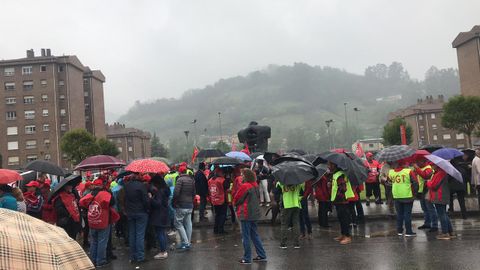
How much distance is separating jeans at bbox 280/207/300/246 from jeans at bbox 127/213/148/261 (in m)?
2.80

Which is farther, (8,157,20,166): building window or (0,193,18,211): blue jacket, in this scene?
(8,157,20,166): building window

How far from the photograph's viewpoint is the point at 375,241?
9805 mm

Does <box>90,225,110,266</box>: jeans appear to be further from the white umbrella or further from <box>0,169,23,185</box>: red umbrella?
the white umbrella

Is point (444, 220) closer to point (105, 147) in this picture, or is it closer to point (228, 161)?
point (228, 161)

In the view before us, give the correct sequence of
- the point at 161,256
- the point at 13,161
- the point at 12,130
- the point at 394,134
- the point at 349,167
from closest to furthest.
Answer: the point at 161,256 → the point at 349,167 → the point at 13,161 → the point at 12,130 → the point at 394,134

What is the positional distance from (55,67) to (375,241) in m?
71.6

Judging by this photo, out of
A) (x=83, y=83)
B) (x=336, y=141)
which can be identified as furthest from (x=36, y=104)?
(x=336, y=141)

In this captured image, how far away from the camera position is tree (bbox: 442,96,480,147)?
174ft

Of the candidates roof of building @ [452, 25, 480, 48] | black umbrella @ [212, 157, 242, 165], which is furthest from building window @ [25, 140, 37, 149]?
roof of building @ [452, 25, 480, 48]

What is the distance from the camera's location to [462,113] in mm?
53594

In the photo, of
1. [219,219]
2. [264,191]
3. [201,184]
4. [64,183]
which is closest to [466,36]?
[264,191]

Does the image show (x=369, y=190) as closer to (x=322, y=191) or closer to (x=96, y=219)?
(x=322, y=191)

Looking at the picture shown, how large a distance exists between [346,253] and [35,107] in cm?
7207

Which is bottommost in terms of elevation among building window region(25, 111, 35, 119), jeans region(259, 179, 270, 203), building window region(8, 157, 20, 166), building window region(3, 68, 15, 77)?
jeans region(259, 179, 270, 203)
